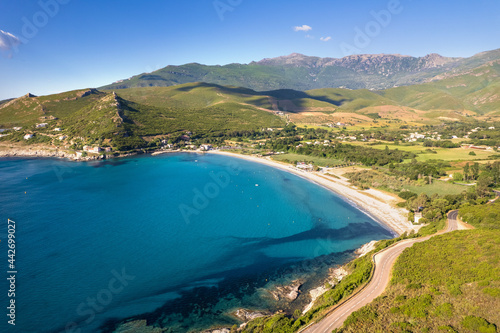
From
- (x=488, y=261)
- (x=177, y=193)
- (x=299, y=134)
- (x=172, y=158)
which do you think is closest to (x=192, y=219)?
(x=177, y=193)

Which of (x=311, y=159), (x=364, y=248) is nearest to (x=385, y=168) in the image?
(x=311, y=159)

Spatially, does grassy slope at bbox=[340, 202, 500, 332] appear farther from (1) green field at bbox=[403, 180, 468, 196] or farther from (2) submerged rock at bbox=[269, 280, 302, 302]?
(1) green field at bbox=[403, 180, 468, 196]

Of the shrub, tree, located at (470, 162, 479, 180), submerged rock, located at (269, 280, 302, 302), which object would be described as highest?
the shrub

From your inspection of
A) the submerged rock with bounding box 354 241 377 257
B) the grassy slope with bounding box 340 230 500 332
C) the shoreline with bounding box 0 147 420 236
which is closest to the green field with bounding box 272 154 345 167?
the shoreline with bounding box 0 147 420 236

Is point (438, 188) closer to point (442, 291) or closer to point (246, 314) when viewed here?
point (442, 291)

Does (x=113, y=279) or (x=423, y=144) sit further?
(x=423, y=144)

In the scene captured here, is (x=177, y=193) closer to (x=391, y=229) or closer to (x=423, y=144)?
(x=391, y=229)
